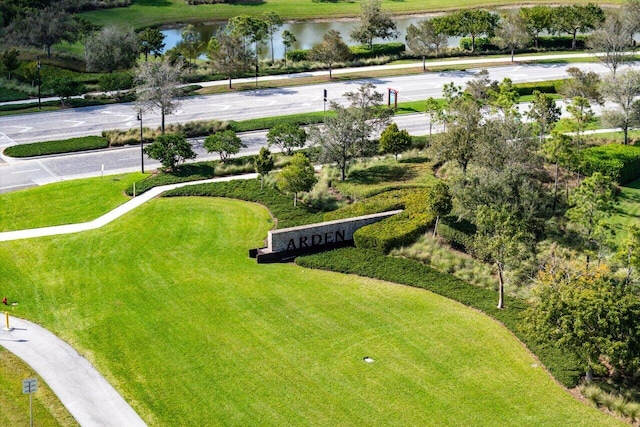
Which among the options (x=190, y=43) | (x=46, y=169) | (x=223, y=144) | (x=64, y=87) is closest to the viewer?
(x=223, y=144)

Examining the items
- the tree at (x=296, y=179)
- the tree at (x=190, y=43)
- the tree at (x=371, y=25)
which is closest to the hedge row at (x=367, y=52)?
the tree at (x=371, y=25)

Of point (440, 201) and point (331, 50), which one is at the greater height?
point (331, 50)

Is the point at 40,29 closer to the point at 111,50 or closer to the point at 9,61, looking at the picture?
the point at 9,61

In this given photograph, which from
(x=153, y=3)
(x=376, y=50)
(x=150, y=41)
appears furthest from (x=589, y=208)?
(x=153, y=3)

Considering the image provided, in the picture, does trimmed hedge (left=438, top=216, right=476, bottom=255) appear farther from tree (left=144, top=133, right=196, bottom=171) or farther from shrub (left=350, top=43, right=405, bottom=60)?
shrub (left=350, top=43, right=405, bottom=60)

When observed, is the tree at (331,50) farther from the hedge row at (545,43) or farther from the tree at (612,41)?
the tree at (612,41)

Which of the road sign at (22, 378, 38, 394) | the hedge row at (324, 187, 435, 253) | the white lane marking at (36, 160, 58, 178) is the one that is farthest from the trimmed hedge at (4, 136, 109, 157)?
the road sign at (22, 378, 38, 394)

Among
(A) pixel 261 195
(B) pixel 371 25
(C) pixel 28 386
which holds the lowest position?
(C) pixel 28 386
